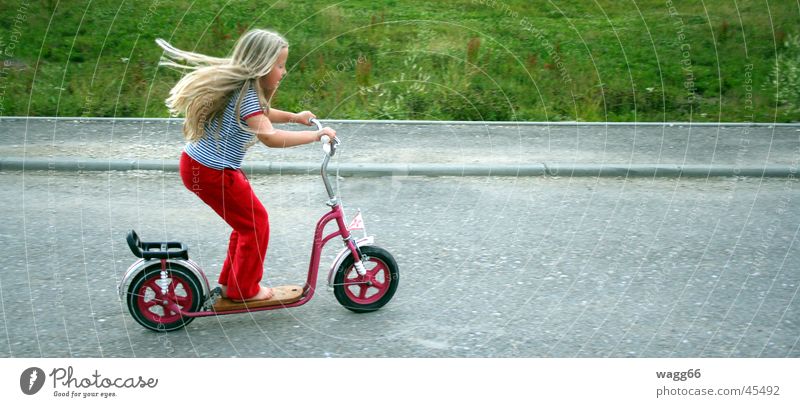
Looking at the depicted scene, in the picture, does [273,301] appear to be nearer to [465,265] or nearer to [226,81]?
[226,81]

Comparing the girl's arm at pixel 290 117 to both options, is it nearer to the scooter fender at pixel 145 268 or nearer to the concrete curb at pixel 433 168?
the scooter fender at pixel 145 268

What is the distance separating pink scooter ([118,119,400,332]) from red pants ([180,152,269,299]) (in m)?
0.12

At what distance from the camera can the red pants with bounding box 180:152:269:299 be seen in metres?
4.76

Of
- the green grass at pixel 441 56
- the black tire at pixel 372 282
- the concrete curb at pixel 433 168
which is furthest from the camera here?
the green grass at pixel 441 56

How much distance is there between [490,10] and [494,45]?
114 centimetres

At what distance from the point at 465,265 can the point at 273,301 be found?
70.5 inches

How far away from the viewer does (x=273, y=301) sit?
5168 mm

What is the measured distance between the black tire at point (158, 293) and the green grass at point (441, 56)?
7.07m

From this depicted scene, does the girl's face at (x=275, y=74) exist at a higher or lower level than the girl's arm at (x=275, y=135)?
higher

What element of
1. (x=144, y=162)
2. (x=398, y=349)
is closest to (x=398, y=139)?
(x=144, y=162)

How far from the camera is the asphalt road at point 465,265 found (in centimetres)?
502

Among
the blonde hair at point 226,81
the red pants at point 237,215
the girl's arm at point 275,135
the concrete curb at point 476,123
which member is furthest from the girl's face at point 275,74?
the concrete curb at point 476,123

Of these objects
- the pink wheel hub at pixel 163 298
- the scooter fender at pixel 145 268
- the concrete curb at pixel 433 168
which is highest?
the scooter fender at pixel 145 268

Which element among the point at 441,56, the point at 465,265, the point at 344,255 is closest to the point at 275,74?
the point at 344,255
